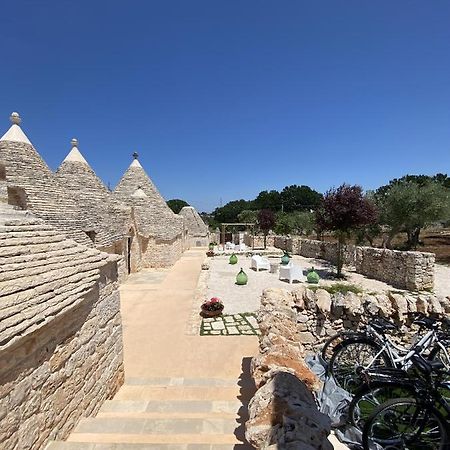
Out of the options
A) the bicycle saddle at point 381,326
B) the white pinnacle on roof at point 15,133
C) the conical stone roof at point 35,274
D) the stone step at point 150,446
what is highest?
the white pinnacle on roof at point 15,133

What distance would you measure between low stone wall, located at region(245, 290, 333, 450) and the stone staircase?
25.3 inches

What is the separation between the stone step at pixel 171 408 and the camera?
4.28 meters

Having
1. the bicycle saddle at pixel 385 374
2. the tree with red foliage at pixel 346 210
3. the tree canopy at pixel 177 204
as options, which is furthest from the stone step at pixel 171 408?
the tree canopy at pixel 177 204

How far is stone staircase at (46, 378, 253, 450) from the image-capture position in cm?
318

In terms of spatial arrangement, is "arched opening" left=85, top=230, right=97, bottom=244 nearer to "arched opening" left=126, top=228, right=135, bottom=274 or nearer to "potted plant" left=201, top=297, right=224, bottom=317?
"arched opening" left=126, top=228, right=135, bottom=274

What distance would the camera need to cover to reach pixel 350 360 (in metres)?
4.99

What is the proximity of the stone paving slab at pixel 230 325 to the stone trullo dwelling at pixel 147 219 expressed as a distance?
9854 millimetres

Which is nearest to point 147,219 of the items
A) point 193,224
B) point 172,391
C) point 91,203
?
point 91,203

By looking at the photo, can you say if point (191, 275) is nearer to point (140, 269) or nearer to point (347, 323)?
point (140, 269)

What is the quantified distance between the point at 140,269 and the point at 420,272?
14.2 meters

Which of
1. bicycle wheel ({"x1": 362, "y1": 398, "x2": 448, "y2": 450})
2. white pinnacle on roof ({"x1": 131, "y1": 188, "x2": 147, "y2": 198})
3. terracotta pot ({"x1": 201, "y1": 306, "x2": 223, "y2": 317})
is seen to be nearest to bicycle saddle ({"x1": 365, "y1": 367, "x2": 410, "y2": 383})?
bicycle wheel ({"x1": 362, "y1": 398, "x2": 448, "y2": 450})

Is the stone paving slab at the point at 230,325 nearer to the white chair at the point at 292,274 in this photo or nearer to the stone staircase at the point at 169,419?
the stone staircase at the point at 169,419

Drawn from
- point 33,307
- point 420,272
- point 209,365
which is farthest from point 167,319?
point 420,272

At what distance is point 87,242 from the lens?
9969 mm
